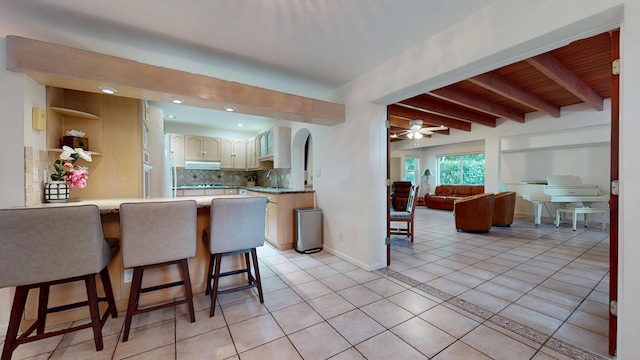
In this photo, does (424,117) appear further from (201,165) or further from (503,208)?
(201,165)

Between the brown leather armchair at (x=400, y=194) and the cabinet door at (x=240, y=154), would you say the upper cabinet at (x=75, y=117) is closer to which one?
the cabinet door at (x=240, y=154)

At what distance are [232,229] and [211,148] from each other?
4.49 meters

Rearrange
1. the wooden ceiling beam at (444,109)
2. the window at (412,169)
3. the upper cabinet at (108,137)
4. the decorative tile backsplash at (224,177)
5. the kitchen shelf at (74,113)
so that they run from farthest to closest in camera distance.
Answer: the window at (412,169), the decorative tile backsplash at (224,177), the wooden ceiling beam at (444,109), the upper cabinet at (108,137), the kitchen shelf at (74,113)

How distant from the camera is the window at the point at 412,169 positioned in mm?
9359

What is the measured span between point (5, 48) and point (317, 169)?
3190 millimetres

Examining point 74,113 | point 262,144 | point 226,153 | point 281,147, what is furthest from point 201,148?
point 74,113

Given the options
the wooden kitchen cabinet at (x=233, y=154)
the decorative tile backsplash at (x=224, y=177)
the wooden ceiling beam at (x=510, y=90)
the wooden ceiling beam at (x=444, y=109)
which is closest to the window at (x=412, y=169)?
the wooden ceiling beam at (x=444, y=109)

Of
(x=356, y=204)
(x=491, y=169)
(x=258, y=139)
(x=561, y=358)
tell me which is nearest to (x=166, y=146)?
(x=258, y=139)

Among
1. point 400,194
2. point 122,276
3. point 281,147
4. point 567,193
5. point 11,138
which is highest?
point 281,147

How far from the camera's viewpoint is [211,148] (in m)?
5.93

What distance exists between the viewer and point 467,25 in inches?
76.0

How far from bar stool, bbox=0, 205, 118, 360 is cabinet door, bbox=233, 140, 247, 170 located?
4826 millimetres

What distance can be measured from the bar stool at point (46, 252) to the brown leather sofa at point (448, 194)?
801cm

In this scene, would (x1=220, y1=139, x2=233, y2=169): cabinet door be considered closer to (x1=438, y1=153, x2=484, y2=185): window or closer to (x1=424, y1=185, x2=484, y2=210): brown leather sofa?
(x1=424, y1=185, x2=484, y2=210): brown leather sofa
